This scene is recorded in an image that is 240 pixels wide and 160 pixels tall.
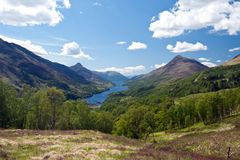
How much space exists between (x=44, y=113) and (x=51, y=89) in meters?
Answer: 8.35

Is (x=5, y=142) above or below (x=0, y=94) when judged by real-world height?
below

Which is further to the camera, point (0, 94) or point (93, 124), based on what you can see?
point (93, 124)

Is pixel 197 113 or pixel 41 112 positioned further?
pixel 197 113

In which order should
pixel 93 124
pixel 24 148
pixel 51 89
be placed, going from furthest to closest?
pixel 93 124 < pixel 51 89 < pixel 24 148

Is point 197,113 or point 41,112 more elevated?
point 41,112

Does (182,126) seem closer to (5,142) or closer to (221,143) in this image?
(221,143)

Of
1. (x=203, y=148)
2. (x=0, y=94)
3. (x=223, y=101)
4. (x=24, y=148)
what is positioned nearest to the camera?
(x=24, y=148)

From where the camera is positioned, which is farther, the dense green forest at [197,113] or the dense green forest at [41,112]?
the dense green forest at [197,113]

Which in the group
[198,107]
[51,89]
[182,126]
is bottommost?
[182,126]

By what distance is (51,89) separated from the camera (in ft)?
334

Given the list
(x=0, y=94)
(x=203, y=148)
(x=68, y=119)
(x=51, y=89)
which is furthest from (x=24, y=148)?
(x=68, y=119)

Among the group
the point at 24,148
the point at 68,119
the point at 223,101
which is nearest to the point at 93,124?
the point at 68,119

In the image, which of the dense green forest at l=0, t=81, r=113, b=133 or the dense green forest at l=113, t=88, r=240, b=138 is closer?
the dense green forest at l=0, t=81, r=113, b=133

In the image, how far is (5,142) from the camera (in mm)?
36781
